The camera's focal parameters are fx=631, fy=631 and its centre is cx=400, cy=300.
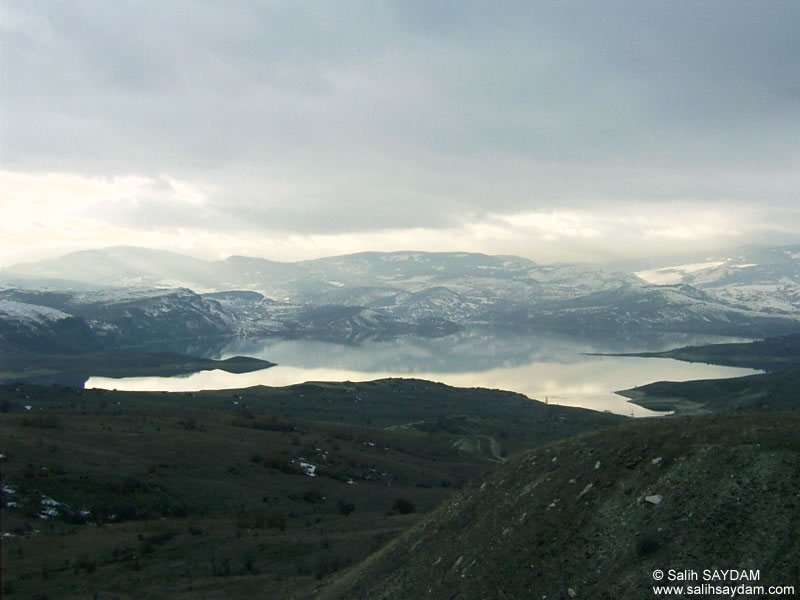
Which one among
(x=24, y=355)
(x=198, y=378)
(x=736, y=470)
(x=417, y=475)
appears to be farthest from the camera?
(x=24, y=355)

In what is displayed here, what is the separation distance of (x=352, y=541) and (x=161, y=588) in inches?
306

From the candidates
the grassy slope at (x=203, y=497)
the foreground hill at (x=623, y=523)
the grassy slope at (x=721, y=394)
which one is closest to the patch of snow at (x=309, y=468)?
the grassy slope at (x=203, y=497)

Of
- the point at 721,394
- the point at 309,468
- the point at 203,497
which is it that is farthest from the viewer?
the point at 721,394

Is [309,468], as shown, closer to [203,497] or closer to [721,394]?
[203,497]

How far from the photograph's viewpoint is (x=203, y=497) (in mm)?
34062

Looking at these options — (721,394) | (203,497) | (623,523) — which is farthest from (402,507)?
(721,394)

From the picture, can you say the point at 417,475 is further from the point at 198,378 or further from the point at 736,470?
the point at 198,378

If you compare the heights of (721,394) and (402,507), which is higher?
(402,507)

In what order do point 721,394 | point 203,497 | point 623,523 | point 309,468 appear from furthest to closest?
point 721,394 → point 309,468 → point 203,497 → point 623,523

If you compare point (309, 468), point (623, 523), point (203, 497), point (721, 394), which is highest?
point (623, 523)

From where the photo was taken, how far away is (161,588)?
19.9 meters

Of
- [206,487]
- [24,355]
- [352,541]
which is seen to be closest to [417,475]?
[206,487]

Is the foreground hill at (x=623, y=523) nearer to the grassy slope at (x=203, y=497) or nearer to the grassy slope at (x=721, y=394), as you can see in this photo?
the grassy slope at (x=203, y=497)

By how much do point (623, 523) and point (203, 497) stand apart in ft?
85.5
